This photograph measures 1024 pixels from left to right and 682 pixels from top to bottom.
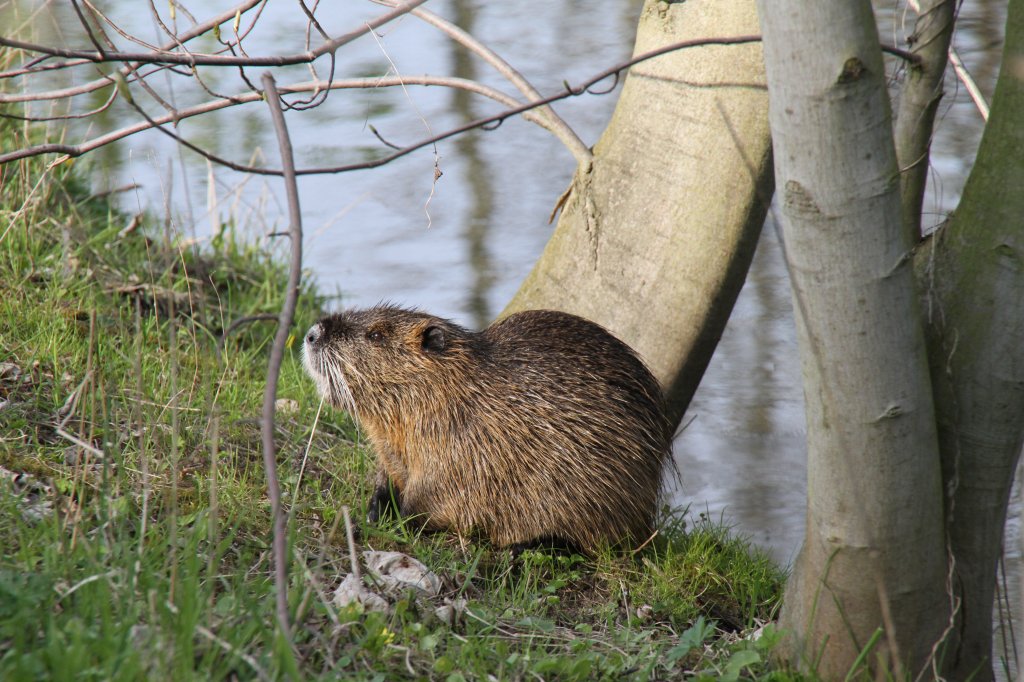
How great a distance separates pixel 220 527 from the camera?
275 cm

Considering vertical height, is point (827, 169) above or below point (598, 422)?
above

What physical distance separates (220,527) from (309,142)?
18.4 ft

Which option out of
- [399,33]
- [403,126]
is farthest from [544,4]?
[403,126]

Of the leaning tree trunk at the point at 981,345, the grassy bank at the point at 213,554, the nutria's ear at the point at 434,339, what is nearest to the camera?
the grassy bank at the point at 213,554

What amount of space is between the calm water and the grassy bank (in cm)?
89

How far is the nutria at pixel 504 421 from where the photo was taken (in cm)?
320

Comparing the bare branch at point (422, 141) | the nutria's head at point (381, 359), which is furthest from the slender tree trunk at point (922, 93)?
the nutria's head at point (381, 359)

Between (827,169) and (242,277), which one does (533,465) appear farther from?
(242,277)

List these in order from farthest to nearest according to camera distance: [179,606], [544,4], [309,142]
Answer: [544,4] → [309,142] → [179,606]

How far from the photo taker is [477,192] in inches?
303

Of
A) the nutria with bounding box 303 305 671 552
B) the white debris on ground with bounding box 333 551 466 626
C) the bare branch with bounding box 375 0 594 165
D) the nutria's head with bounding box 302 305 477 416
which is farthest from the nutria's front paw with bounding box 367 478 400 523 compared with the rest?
the bare branch with bounding box 375 0 594 165

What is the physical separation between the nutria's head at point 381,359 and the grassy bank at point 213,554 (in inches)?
10.6

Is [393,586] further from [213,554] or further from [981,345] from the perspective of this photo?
[981,345]

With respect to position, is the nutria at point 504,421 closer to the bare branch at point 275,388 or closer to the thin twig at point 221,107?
the thin twig at point 221,107
